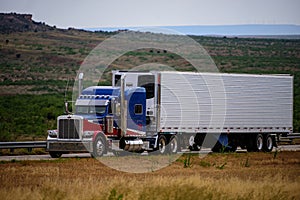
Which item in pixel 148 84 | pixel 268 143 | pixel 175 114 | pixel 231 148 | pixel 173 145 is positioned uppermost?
pixel 148 84

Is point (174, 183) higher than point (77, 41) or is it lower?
lower

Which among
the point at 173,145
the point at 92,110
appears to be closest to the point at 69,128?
the point at 92,110

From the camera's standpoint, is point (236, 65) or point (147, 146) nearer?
point (147, 146)

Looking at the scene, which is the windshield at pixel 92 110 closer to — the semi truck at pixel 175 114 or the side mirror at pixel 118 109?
the semi truck at pixel 175 114

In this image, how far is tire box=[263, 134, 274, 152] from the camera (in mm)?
41375

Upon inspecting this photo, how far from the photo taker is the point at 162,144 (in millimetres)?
36469

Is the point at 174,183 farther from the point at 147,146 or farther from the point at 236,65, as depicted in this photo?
the point at 236,65

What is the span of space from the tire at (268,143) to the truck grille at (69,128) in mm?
12585

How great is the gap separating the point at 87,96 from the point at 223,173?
9.72m

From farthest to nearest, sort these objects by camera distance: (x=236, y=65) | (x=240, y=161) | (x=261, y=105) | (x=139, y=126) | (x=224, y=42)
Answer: (x=224, y=42) → (x=236, y=65) → (x=261, y=105) → (x=139, y=126) → (x=240, y=161)

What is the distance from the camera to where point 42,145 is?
122 ft

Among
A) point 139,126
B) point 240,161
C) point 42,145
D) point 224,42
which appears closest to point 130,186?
point 240,161

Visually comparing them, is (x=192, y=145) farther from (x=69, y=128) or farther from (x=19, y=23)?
(x=19, y=23)

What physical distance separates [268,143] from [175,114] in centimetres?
708
